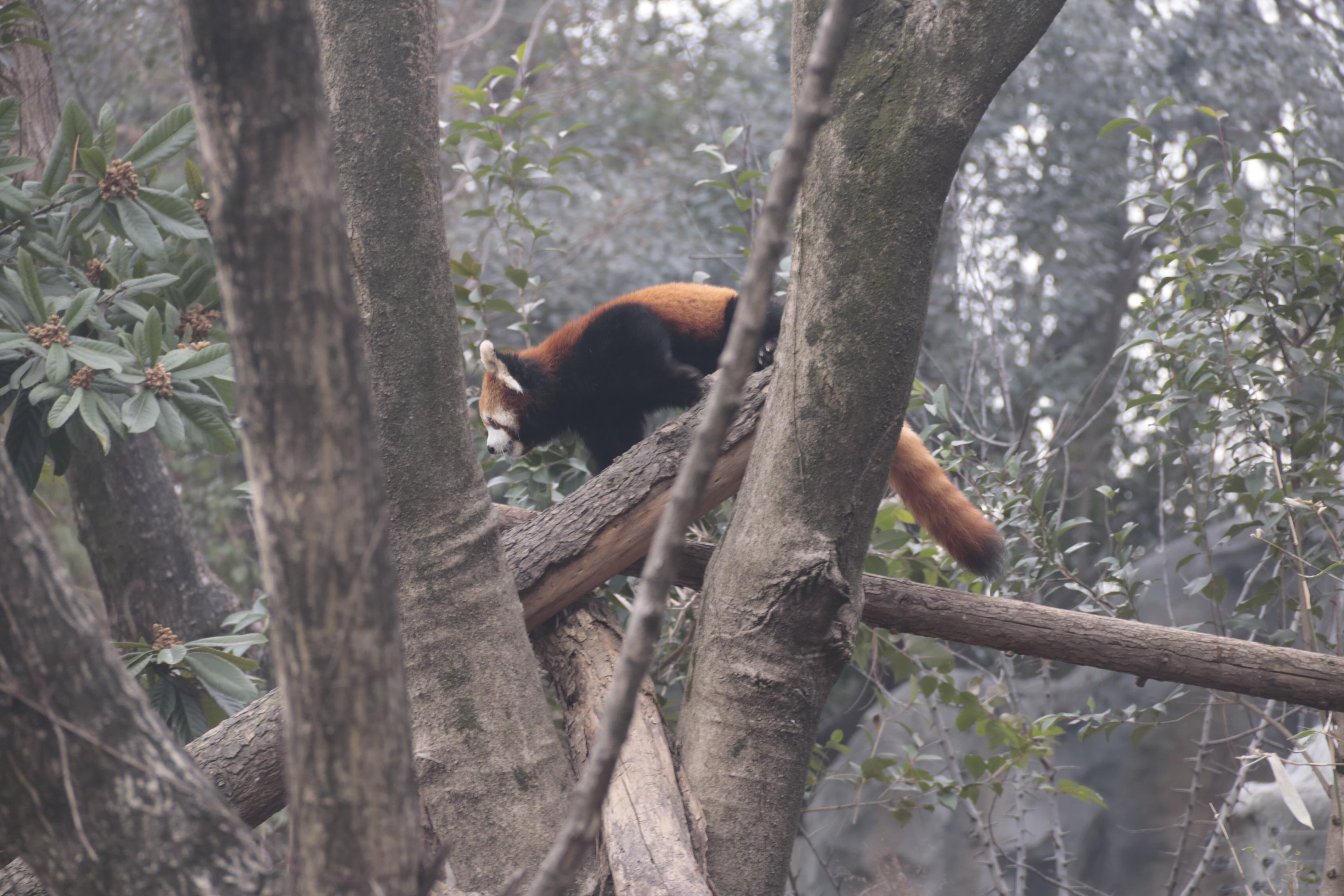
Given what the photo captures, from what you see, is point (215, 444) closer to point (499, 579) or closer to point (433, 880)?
point (499, 579)

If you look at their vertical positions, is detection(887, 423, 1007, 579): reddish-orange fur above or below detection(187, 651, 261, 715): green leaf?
above

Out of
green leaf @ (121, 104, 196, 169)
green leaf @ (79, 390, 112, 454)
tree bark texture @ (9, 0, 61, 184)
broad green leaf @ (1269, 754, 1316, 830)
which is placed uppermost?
tree bark texture @ (9, 0, 61, 184)

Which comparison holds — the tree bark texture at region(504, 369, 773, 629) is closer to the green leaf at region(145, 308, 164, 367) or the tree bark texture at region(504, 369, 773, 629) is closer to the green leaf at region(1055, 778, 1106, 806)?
the green leaf at region(145, 308, 164, 367)

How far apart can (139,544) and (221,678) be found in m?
1.39

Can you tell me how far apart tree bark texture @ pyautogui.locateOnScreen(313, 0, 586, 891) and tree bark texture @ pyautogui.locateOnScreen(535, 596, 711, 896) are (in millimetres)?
120

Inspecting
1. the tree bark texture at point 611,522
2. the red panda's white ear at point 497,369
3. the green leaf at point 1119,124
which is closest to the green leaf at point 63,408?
the tree bark texture at point 611,522

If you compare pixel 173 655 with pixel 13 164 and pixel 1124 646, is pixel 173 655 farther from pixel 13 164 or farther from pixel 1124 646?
pixel 1124 646

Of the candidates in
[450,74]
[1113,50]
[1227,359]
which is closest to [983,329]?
[1113,50]

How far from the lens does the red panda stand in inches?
111

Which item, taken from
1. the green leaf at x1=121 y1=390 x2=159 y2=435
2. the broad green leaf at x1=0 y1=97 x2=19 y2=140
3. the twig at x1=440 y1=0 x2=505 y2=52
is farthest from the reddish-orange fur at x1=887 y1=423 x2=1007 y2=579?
the twig at x1=440 y1=0 x2=505 y2=52

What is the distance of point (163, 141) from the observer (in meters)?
2.07

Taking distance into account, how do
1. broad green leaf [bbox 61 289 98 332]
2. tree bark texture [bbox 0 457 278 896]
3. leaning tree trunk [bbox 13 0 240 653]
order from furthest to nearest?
leaning tree trunk [bbox 13 0 240 653], broad green leaf [bbox 61 289 98 332], tree bark texture [bbox 0 457 278 896]

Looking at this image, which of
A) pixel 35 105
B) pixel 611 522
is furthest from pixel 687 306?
pixel 35 105

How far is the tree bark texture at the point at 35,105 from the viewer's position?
281 cm
